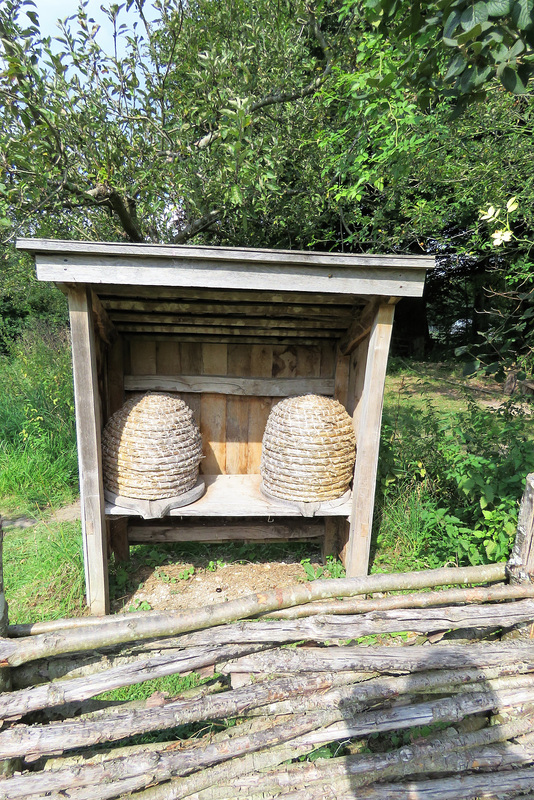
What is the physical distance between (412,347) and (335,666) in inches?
580

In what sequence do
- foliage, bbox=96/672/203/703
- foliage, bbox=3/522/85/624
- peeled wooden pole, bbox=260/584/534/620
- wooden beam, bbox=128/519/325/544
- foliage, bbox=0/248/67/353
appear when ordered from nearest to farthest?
peeled wooden pole, bbox=260/584/534/620, foliage, bbox=96/672/203/703, foliage, bbox=3/522/85/624, wooden beam, bbox=128/519/325/544, foliage, bbox=0/248/67/353

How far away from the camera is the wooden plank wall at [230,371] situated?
11.4 ft

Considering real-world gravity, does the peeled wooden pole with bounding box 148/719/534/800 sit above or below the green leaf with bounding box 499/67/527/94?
below

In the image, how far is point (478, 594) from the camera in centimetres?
213

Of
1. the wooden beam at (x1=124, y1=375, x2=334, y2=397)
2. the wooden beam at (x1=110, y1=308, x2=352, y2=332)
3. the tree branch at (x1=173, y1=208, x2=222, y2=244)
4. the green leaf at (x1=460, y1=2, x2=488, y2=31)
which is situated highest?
the tree branch at (x1=173, y1=208, x2=222, y2=244)

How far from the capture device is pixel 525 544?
7.04ft

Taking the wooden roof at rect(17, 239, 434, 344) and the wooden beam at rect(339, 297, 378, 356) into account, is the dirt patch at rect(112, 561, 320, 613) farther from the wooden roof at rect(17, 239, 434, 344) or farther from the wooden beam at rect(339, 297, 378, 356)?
the wooden roof at rect(17, 239, 434, 344)

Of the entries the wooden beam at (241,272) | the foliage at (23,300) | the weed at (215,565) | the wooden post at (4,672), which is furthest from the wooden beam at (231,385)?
the foliage at (23,300)

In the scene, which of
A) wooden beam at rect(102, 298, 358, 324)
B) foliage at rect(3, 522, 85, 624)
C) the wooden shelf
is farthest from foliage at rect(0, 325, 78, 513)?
wooden beam at rect(102, 298, 358, 324)

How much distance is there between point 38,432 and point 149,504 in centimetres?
346

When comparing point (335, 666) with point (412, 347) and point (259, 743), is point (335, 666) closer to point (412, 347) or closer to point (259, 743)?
point (259, 743)

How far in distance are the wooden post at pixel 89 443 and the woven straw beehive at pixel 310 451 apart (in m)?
1.13

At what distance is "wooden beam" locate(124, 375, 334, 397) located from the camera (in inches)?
136

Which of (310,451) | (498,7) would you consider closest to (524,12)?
(498,7)
